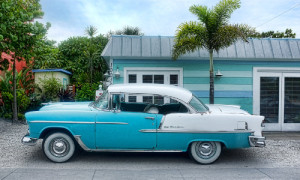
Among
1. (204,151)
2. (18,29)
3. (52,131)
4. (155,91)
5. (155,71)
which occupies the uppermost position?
(18,29)

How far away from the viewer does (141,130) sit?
5.41 meters

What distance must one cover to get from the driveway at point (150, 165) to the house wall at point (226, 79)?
2441 millimetres

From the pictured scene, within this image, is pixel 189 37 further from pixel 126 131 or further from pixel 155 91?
pixel 126 131

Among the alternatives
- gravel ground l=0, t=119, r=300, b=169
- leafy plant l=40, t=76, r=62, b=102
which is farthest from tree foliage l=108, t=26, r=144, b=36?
gravel ground l=0, t=119, r=300, b=169

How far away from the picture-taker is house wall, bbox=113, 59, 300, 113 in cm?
905

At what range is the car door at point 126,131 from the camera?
5.41m

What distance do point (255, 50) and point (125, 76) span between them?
4.19 m

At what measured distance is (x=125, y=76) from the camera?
883cm

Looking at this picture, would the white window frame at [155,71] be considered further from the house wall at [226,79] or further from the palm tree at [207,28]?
the palm tree at [207,28]

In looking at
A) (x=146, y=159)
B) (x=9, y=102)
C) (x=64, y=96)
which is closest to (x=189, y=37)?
(x=146, y=159)

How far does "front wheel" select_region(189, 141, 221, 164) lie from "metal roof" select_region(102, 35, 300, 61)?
12.4 ft

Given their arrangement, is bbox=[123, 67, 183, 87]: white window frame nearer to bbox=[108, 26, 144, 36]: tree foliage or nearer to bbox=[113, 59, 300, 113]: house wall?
bbox=[113, 59, 300, 113]: house wall

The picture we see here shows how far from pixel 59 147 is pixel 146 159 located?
5.73ft

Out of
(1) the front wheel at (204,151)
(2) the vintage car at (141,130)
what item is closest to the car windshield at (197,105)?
(2) the vintage car at (141,130)
